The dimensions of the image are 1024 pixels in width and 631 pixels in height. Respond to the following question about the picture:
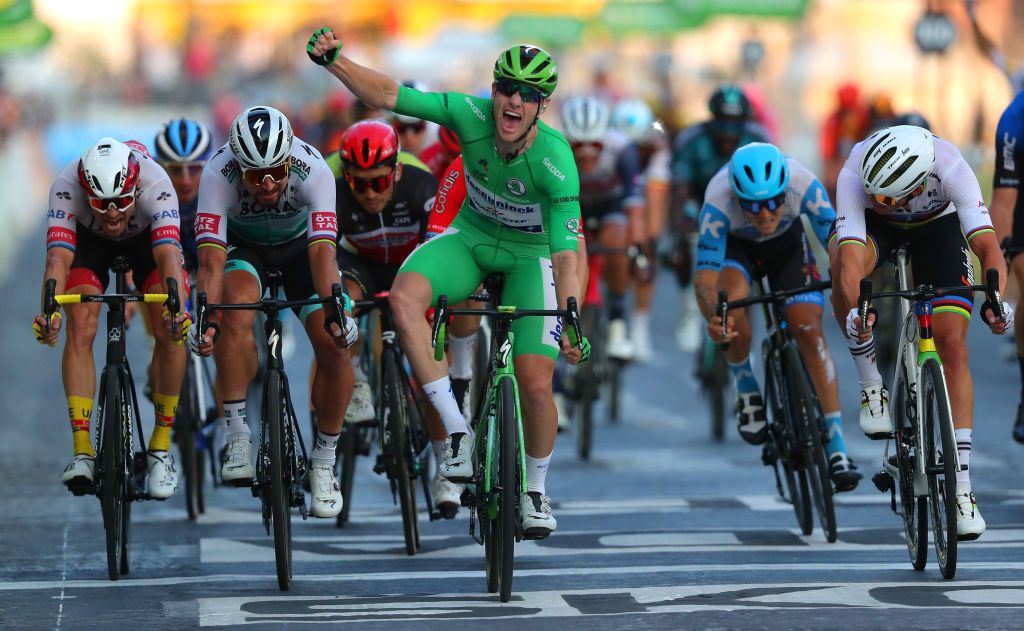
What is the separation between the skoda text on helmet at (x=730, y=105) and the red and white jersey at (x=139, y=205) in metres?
5.65

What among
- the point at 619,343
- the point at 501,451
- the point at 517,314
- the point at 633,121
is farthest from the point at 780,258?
the point at 633,121

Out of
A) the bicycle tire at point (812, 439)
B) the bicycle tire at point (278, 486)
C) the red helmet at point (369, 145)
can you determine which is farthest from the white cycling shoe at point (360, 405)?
the bicycle tire at point (812, 439)

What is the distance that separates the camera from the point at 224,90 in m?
49.2

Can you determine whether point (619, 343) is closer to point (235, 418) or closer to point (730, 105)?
point (730, 105)

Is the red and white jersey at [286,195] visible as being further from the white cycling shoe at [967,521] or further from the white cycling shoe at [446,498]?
the white cycling shoe at [967,521]

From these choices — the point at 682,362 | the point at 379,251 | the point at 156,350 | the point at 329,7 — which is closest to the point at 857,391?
the point at 682,362

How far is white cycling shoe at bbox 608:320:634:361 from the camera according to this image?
14508mm

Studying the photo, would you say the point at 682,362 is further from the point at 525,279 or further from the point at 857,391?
the point at 525,279

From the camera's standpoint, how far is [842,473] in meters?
9.41

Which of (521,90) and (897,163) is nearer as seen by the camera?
(521,90)

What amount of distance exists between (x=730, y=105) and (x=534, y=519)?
21.1 feet

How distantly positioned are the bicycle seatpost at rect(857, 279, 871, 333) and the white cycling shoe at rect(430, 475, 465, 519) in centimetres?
208

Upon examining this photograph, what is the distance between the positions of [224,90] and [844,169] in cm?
4155

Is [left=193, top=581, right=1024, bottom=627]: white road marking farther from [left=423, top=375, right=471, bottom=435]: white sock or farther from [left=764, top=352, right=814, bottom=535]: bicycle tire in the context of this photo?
[left=764, top=352, right=814, bottom=535]: bicycle tire
